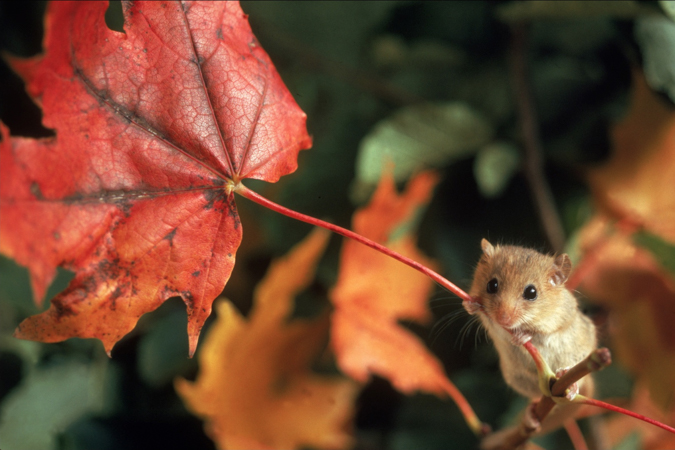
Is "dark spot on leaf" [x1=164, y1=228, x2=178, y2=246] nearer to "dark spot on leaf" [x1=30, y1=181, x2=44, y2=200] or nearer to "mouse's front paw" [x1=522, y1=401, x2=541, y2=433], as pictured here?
"dark spot on leaf" [x1=30, y1=181, x2=44, y2=200]

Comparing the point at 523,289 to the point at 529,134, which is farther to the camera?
the point at 529,134

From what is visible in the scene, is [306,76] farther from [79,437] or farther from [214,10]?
[79,437]

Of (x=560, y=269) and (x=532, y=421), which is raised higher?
(x=560, y=269)

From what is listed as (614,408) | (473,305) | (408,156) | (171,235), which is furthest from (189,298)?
(408,156)

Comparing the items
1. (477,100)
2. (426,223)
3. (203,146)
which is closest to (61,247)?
(203,146)

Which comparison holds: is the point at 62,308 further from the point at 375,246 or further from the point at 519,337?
the point at 519,337

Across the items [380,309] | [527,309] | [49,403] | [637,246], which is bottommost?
[49,403]

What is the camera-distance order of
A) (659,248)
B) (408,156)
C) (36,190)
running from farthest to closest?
(408,156)
(659,248)
(36,190)

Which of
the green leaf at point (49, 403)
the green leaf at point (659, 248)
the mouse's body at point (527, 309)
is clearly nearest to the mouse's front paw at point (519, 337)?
the mouse's body at point (527, 309)
